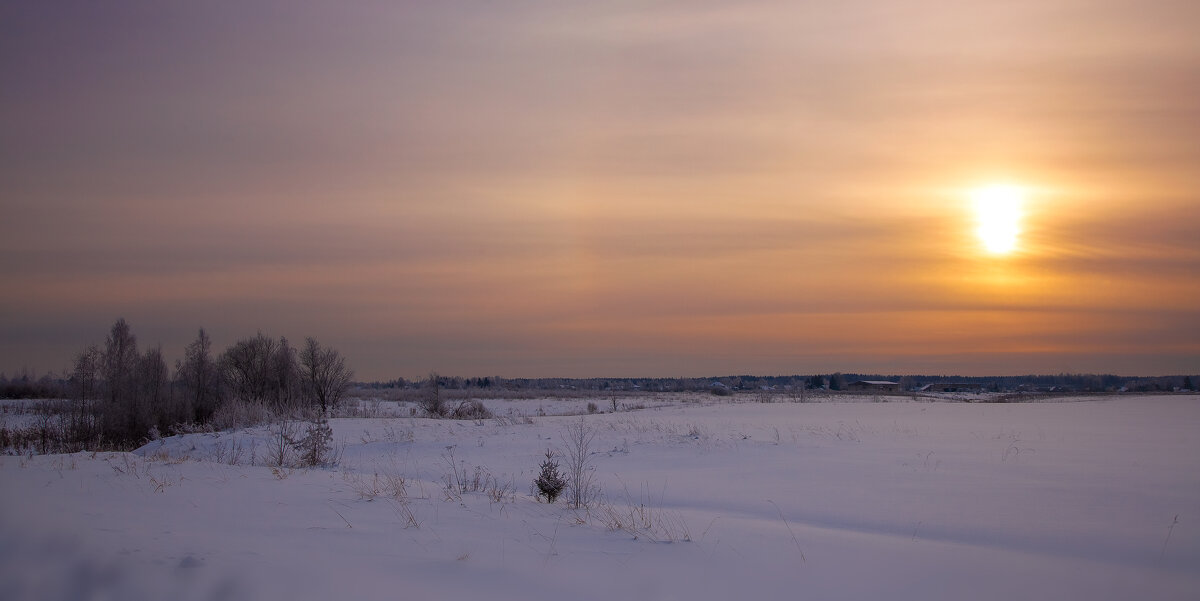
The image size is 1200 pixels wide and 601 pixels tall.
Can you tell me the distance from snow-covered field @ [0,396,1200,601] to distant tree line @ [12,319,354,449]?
69.1ft

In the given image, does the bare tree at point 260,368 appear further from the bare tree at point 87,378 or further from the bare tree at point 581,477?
the bare tree at point 581,477

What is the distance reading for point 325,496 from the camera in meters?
9.67

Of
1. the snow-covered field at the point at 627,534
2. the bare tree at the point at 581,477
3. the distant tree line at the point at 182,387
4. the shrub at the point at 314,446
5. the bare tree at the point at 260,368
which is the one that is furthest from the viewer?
the bare tree at the point at 260,368

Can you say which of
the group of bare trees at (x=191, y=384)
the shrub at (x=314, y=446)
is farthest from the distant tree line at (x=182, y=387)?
the shrub at (x=314, y=446)

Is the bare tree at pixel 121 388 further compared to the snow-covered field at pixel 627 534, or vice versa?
the bare tree at pixel 121 388

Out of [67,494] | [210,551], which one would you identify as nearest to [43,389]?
[67,494]

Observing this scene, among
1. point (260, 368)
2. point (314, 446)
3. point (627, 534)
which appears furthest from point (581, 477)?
point (260, 368)

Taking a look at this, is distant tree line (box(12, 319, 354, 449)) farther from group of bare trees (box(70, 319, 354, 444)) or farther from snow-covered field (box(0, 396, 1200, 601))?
snow-covered field (box(0, 396, 1200, 601))

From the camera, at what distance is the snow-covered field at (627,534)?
6270mm

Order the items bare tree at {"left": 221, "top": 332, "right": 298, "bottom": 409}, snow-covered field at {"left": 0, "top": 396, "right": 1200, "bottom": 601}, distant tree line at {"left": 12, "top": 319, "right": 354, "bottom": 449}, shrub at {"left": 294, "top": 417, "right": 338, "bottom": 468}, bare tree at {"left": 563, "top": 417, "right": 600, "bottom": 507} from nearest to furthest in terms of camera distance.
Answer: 1. snow-covered field at {"left": 0, "top": 396, "right": 1200, "bottom": 601}
2. bare tree at {"left": 563, "top": 417, "right": 600, "bottom": 507}
3. shrub at {"left": 294, "top": 417, "right": 338, "bottom": 468}
4. distant tree line at {"left": 12, "top": 319, "right": 354, "bottom": 449}
5. bare tree at {"left": 221, "top": 332, "right": 298, "bottom": 409}

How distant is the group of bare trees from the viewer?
1230 inches

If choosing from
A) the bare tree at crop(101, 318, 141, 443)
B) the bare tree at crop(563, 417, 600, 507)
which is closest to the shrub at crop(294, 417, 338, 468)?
the bare tree at crop(563, 417, 600, 507)

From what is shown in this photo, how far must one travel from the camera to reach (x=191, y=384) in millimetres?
41844

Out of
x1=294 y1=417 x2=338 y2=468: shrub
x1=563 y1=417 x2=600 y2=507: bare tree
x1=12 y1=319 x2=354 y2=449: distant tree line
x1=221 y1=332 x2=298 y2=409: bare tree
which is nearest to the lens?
x1=563 y1=417 x2=600 y2=507: bare tree
